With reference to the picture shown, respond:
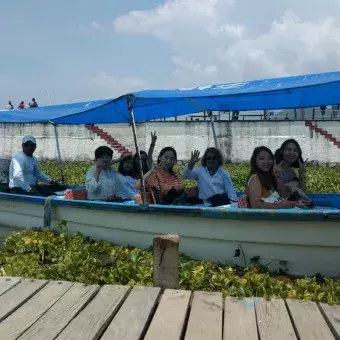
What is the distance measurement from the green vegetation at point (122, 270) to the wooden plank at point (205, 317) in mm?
444

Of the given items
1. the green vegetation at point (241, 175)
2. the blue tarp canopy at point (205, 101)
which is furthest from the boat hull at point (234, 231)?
the green vegetation at point (241, 175)

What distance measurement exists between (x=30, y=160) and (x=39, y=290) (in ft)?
20.8

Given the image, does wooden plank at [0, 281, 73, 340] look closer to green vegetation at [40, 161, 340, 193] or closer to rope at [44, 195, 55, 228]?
rope at [44, 195, 55, 228]

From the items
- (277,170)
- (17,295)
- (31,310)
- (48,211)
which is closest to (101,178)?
(48,211)

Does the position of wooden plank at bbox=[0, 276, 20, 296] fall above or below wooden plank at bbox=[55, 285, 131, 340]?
above

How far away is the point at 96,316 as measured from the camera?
293 cm

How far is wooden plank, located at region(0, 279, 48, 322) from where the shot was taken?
304 cm

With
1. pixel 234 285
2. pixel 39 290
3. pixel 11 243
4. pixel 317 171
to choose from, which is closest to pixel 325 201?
pixel 234 285

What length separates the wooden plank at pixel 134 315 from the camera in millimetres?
2729

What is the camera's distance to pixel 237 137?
19.9 metres

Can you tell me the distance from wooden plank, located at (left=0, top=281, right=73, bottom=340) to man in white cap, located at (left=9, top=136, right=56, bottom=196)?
18.8ft

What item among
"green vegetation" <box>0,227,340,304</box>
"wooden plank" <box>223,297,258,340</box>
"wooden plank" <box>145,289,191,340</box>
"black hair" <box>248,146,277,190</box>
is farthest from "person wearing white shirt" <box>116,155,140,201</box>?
"wooden plank" <box>223,297,258,340</box>

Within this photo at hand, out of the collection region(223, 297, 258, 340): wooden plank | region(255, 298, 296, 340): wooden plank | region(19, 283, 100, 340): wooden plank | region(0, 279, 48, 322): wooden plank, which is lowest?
region(255, 298, 296, 340): wooden plank

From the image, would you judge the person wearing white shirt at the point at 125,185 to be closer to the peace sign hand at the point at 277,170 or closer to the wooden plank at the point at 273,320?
the peace sign hand at the point at 277,170
